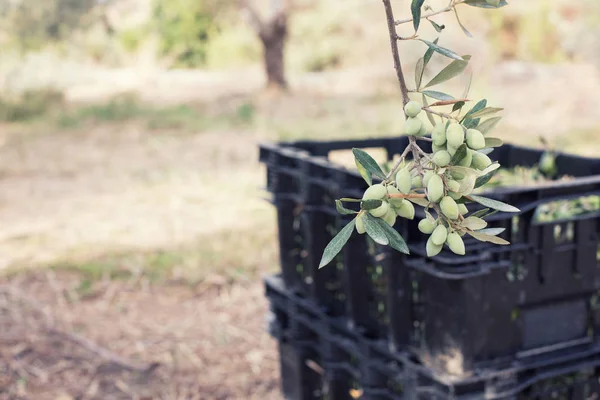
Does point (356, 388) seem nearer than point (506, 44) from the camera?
Yes

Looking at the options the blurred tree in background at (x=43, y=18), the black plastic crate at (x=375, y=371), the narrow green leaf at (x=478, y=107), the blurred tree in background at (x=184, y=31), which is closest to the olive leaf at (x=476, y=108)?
the narrow green leaf at (x=478, y=107)

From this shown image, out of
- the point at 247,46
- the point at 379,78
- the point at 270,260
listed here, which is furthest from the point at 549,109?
the point at 247,46

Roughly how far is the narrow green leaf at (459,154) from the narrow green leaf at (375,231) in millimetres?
114

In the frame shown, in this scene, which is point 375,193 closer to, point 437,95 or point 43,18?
point 437,95

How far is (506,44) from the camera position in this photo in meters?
16.3

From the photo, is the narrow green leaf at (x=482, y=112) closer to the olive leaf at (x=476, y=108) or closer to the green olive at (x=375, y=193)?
the olive leaf at (x=476, y=108)

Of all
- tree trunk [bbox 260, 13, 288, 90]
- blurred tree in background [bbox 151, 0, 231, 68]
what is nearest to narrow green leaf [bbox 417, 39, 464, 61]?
tree trunk [bbox 260, 13, 288, 90]

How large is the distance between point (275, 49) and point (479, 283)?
1086 centimetres

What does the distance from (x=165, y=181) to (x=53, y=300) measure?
9.22 feet

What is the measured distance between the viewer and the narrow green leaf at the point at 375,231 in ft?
2.88

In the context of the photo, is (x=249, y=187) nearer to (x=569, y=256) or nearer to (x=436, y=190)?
(x=569, y=256)

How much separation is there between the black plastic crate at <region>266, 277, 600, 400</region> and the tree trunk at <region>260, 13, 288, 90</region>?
32.9 feet

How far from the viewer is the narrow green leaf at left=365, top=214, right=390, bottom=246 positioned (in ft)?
2.88

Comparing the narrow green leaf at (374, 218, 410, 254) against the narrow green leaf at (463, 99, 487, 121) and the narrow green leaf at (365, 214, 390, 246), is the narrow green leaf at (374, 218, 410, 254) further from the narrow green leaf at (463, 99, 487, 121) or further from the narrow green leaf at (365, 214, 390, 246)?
the narrow green leaf at (463, 99, 487, 121)
